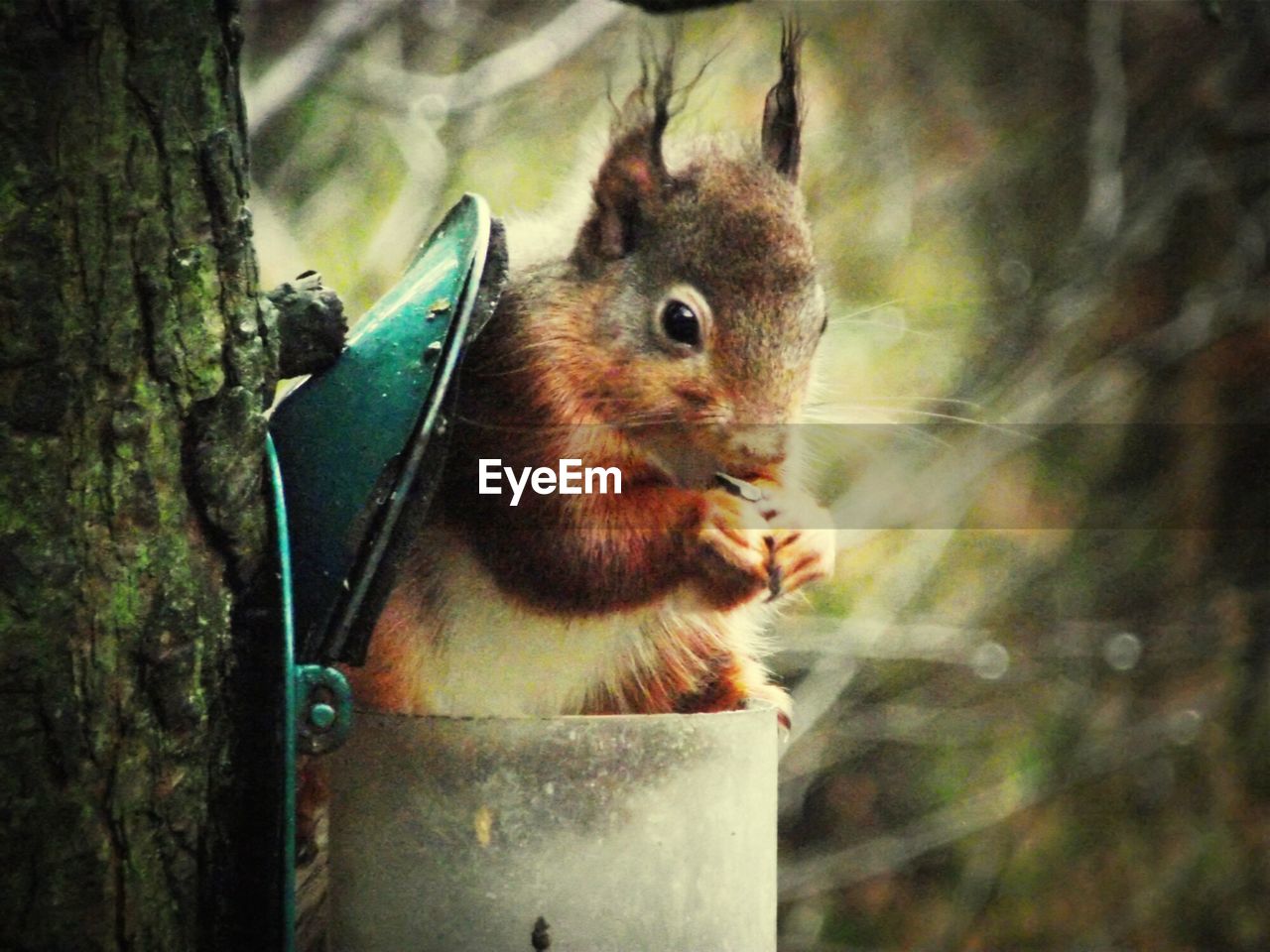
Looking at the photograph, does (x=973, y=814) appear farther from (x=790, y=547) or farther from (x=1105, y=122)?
(x=790, y=547)

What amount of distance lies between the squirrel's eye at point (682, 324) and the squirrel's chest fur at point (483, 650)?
0.76ft

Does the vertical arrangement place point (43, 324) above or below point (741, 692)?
above

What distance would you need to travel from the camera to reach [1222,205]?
8.87 ft

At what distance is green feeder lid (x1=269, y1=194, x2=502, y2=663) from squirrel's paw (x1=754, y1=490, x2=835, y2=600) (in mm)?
441

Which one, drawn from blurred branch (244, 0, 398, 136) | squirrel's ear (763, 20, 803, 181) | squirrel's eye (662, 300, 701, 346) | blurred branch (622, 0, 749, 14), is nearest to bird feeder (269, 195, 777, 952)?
blurred branch (622, 0, 749, 14)

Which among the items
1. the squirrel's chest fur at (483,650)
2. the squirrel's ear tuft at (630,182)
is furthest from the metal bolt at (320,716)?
the squirrel's ear tuft at (630,182)

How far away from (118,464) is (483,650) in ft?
1.78

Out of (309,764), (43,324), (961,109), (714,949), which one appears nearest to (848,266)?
(961,109)

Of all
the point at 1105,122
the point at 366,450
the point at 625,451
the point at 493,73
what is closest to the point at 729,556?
the point at 625,451

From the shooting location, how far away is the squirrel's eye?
1334mm

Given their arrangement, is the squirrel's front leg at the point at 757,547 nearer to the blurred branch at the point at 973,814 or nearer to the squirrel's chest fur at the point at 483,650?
the squirrel's chest fur at the point at 483,650

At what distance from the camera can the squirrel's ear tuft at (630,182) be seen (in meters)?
1.38

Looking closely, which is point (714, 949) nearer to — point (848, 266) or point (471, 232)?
point (471, 232)

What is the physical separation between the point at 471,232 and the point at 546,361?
36cm
